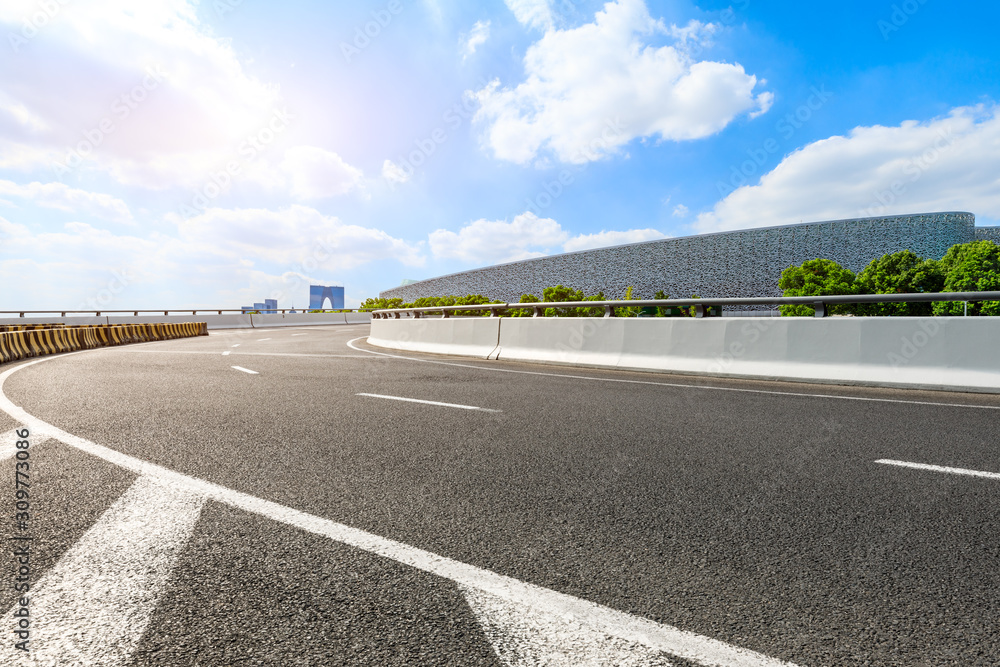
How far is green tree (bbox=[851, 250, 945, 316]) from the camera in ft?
232

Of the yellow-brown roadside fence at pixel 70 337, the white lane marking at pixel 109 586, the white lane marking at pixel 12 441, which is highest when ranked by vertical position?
the yellow-brown roadside fence at pixel 70 337

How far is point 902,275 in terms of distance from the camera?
7112 cm

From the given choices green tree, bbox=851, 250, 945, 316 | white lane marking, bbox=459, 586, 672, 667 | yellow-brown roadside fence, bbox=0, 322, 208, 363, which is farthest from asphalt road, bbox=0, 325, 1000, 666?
green tree, bbox=851, 250, 945, 316

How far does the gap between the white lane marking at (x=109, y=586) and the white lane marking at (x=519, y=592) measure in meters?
0.40

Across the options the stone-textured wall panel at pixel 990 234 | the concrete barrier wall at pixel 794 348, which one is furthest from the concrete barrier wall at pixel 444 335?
the stone-textured wall panel at pixel 990 234

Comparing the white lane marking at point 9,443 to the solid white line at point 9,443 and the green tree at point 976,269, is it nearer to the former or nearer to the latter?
the solid white line at point 9,443

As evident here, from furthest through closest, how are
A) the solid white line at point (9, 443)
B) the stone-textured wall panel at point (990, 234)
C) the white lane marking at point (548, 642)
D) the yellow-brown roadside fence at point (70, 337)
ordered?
the stone-textured wall panel at point (990, 234)
the yellow-brown roadside fence at point (70, 337)
the solid white line at point (9, 443)
the white lane marking at point (548, 642)

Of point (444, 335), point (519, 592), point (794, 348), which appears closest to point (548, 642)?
point (519, 592)

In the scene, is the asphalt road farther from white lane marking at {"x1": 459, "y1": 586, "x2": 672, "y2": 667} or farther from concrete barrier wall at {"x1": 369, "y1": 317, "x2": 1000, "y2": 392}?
concrete barrier wall at {"x1": 369, "y1": 317, "x2": 1000, "y2": 392}

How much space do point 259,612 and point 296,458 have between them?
2.38 metres

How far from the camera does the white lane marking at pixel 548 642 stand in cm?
190

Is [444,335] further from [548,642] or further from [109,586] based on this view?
[548,642]

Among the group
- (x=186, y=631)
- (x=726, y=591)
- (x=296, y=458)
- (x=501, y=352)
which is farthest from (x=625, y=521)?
(x=501, y=352)

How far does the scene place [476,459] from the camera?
4453mm
